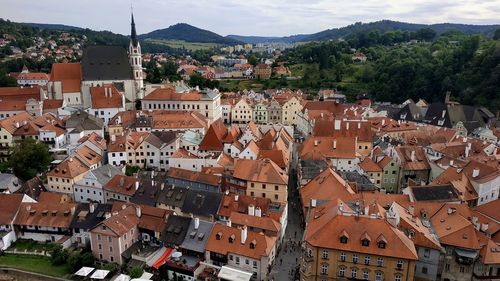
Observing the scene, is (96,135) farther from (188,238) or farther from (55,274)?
(188,238)

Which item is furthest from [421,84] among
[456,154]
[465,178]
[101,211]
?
[101,211]

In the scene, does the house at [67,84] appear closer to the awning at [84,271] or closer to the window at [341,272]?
the awning at [84,271]

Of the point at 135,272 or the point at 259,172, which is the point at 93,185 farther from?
the point at 259,172

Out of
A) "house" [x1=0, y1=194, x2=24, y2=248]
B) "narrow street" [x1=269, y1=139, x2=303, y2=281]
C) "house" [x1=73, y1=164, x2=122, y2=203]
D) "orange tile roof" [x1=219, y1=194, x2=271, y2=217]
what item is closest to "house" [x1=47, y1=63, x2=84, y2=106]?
"house" [x1=73, y1=164, x2=122, y2=203]

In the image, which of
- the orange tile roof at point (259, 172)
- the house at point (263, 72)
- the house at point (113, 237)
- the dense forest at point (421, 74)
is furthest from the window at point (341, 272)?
the house at point (263, 72)

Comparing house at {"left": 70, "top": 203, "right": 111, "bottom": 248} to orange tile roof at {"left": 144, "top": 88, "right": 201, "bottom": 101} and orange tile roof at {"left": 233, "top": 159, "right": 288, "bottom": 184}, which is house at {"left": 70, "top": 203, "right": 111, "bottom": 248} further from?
orange tile roof at {"left": 144, "top": 88, "right": 201, "bottom": 101}

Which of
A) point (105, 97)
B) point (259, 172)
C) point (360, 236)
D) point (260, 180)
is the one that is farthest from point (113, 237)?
point (105, 97)
